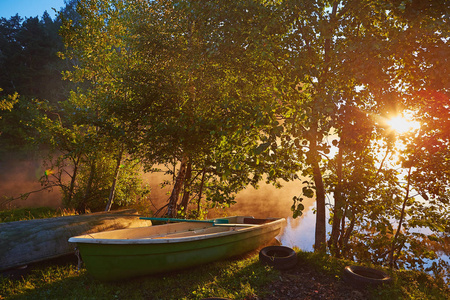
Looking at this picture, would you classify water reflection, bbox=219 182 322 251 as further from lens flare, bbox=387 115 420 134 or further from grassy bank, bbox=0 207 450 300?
lens flare, bbox=387 115 420 134

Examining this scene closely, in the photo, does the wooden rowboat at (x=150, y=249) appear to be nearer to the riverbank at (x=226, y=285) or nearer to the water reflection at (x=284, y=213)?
the riverbank at (x=226, y=285)

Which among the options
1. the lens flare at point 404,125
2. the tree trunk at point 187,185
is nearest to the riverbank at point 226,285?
the lens flare at point 404,125

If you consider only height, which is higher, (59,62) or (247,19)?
(59,62)

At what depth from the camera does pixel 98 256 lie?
20.4 ft

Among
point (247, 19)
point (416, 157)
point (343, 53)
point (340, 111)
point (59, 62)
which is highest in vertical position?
point (59, 62)

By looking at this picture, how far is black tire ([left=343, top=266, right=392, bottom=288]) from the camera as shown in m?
6.17

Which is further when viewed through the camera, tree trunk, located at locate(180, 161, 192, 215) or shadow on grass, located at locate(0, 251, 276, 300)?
tree trunk, located at locate(180, 161, 192, 215)

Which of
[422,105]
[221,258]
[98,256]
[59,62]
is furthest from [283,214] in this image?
[59,62]

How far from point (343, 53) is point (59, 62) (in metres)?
45.4

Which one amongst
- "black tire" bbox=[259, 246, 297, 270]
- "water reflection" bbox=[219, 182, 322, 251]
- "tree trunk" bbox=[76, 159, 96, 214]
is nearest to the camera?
"black tire" bbox=[259, 246, 297, 270]

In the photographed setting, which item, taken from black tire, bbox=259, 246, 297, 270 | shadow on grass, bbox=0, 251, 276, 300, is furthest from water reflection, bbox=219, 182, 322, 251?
shadow on grass, bbox=0, 251, 276, 300

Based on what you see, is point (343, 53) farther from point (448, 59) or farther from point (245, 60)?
point (245, 60)

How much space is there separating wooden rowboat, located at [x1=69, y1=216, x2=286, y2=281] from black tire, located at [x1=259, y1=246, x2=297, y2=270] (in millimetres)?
956

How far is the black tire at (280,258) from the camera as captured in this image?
24.1ft
